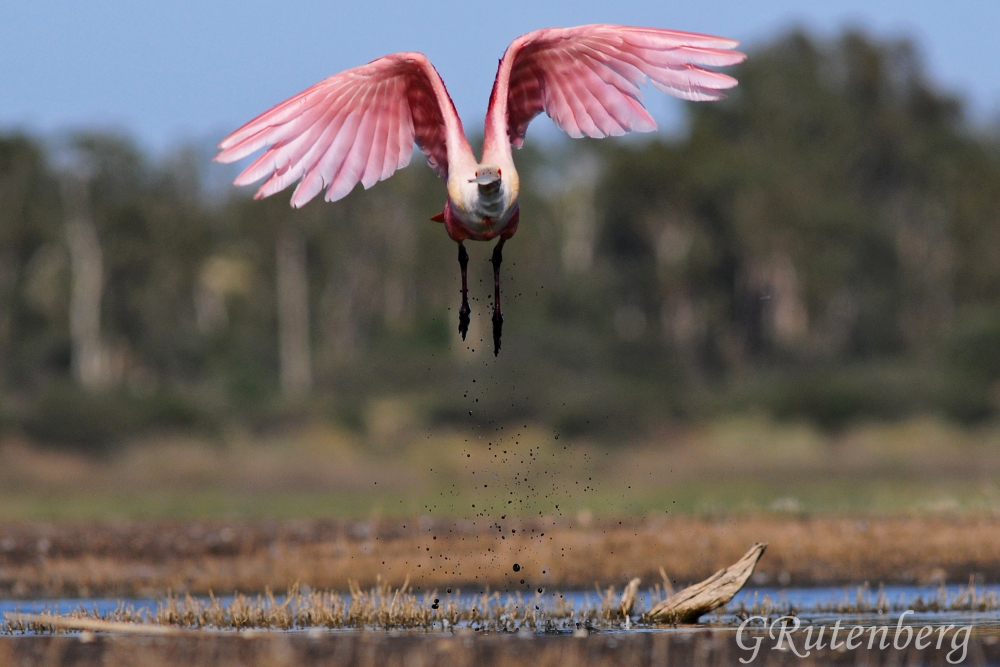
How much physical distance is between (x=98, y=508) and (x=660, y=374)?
16.1 metres

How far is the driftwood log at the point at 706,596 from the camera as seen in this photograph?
11742 mm

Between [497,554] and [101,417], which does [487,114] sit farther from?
[101,417]

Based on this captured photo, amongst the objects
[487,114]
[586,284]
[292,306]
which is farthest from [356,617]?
[292,306]

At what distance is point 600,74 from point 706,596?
398cm

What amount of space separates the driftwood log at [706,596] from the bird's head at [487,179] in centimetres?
373

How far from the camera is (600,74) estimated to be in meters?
11.1

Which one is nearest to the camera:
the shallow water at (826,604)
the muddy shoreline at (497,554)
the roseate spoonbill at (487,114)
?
the roseate spoonbill at (487,114)

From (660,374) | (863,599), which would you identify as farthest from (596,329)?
(863,599)

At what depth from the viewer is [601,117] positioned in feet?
36.6

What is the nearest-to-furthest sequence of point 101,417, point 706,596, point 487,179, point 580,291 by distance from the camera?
point 487,179 < point 706,596 < point 101,417 < point 580,291

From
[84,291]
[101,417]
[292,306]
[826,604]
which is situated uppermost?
[84,291]

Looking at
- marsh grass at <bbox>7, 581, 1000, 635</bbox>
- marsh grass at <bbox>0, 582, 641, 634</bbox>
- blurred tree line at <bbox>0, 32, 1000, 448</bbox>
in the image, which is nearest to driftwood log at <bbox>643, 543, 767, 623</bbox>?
marsh grass at <bbox>7, 581, 1000, 635</bbox>

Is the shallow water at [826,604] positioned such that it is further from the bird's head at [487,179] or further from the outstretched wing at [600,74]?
the bird's head at [487,179]

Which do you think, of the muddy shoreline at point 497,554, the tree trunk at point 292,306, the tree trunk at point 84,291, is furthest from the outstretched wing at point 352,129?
the tree trunk at point 292,306
